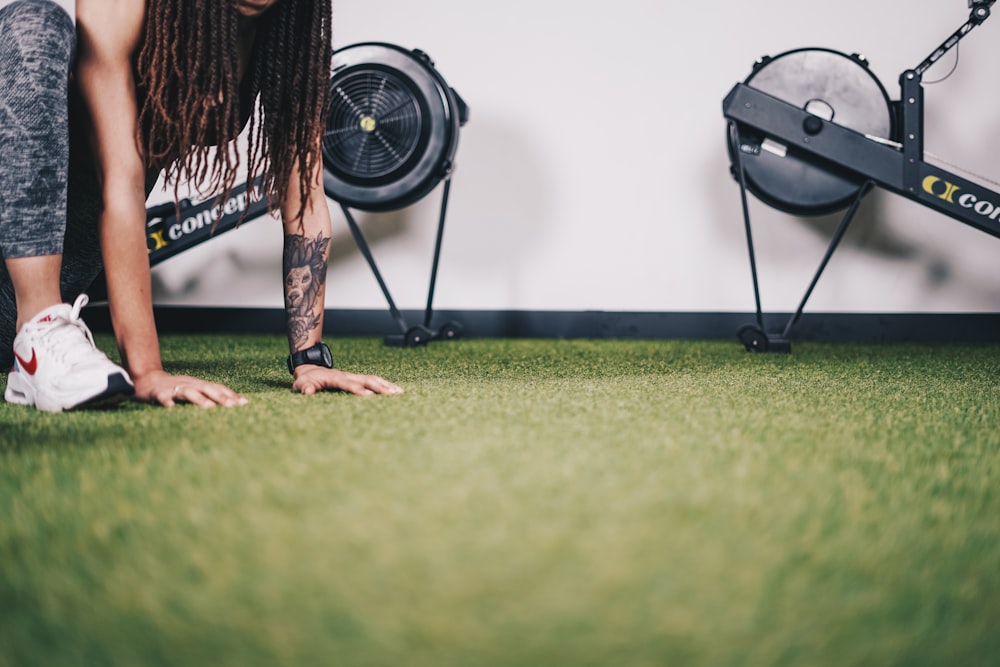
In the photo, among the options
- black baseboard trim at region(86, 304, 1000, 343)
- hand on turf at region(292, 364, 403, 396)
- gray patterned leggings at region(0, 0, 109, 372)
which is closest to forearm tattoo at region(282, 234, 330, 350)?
hand on turf at region(292, 364, 403, 396)

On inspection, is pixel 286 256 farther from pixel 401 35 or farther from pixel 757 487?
pixel 401 35

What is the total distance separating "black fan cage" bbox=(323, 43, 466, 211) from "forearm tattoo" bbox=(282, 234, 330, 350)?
2.59 ft

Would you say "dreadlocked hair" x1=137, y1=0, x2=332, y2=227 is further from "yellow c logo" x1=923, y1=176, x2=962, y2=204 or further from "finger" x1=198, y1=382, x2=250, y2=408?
"yellow c logo" x1=923, y1=176, x2=962, y2=204

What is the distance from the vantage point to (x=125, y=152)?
41.5 inches

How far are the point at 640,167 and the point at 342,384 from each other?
1626mm

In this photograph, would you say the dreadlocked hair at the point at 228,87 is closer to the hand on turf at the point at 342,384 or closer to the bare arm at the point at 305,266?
the bare arm at the point at 305,266

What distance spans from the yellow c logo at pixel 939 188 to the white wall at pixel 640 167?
47 cm

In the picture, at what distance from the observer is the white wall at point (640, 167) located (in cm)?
231

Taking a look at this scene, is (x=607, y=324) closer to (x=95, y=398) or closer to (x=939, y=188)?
(x=939, y=188)

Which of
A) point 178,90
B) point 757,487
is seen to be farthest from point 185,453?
point 178,90

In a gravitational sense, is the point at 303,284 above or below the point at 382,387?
above

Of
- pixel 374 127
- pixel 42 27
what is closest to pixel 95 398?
pixel 42 27

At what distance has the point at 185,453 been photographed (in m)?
0.70

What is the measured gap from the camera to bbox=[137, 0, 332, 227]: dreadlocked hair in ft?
3.59
